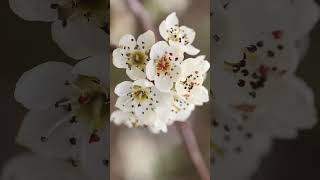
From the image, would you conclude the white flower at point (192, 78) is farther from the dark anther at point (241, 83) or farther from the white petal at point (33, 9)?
the white petal at point (33, 9)

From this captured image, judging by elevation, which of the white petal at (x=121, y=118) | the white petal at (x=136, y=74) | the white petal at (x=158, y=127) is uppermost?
the white petal at (x=136, y=74)

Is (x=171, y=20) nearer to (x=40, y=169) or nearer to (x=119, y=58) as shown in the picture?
(x=119, y=58)

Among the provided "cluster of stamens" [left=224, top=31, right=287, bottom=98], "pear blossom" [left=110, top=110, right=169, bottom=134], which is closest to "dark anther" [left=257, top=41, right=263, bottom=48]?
"cluster of stamens" [left=224, top=31, right=287, bottom=98]

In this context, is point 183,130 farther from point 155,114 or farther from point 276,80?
point 276,80

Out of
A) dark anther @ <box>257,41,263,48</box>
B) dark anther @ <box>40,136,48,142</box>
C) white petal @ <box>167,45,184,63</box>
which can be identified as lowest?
dark anther @ <box>40,136,48,142</box>

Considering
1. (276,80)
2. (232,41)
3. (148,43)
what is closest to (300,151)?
(276,80)

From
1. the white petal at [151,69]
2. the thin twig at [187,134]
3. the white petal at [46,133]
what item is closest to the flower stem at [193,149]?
the thin twig at [187,134]

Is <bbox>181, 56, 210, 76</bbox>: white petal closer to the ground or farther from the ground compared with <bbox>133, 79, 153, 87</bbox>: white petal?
farther from the ground

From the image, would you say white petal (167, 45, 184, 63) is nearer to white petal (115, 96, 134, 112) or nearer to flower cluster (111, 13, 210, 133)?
flower cluster (111, 13, 210, 133)
